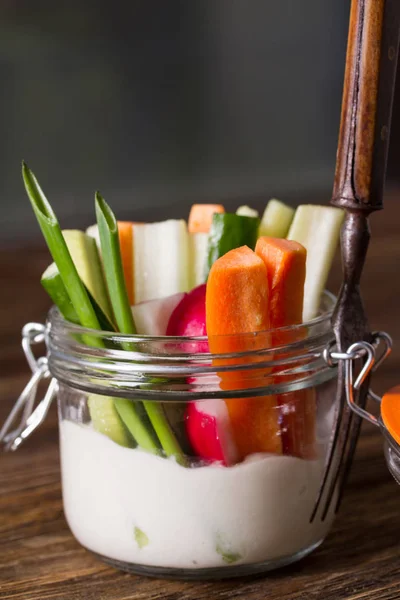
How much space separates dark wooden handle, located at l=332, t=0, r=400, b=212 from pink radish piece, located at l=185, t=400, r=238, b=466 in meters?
0.18

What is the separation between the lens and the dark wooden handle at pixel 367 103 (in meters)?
0.63

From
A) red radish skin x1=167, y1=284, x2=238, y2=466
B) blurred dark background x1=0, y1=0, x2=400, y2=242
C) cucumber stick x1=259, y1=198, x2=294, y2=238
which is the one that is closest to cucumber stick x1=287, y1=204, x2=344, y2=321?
cucumber stick x1=259, y1=198, x2=294, y2=238

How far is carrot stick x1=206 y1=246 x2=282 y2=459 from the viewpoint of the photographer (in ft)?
2.08

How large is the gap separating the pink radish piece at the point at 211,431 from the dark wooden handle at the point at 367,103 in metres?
0.18

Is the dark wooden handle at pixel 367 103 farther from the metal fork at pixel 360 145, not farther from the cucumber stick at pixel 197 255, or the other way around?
the cucumber stick at pixel 197 255

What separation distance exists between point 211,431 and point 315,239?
20cm

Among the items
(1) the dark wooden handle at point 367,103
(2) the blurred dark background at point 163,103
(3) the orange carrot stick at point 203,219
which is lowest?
(2) the blurred dark background at point 163,103

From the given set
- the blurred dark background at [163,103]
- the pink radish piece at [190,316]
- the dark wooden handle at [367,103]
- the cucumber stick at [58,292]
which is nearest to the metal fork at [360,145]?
the dark wooden handle at [367,103]

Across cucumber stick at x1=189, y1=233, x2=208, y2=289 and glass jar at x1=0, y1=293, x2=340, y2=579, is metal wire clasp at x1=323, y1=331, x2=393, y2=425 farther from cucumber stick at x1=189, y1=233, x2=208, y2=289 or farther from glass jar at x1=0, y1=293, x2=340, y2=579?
cucumber stick at x1=189, y1=233, x2=208, y2=289

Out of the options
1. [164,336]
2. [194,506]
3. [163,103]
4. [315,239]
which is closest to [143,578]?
[194,506]

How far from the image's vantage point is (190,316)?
70cm

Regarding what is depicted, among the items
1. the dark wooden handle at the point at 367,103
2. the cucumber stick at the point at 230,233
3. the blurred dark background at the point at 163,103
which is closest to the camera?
the dark wooden handle at the point at 367,103

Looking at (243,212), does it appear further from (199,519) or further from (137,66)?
(137,66)

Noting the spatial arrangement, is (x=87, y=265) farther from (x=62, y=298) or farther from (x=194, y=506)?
(x=194, y=506)
